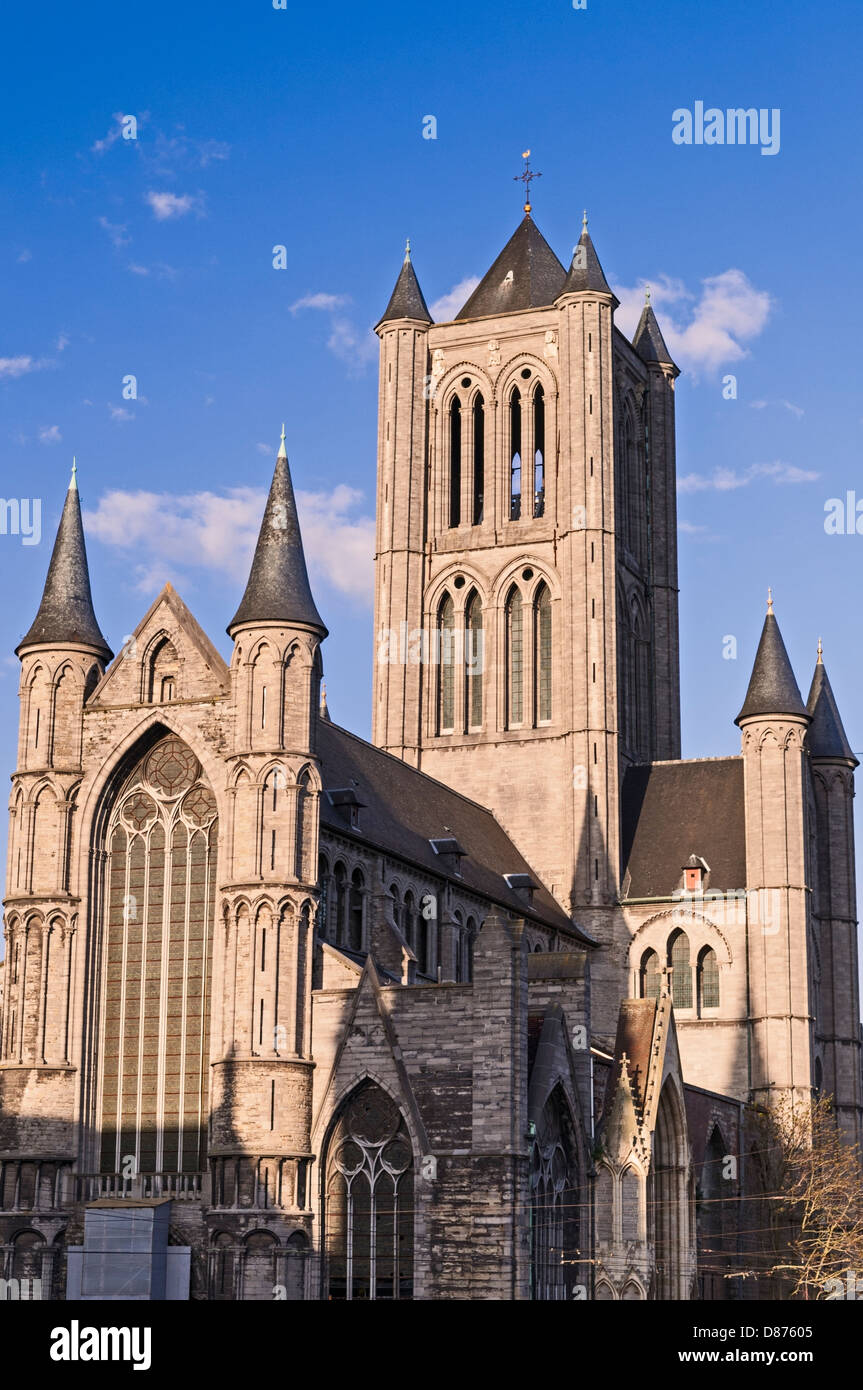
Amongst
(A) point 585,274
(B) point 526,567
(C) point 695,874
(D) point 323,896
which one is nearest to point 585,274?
(A) point 585,274

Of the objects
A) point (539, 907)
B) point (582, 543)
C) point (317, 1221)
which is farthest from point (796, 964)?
point (317, 1221)

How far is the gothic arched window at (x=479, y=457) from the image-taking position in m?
72.5

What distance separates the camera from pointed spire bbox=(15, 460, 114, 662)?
159 ft

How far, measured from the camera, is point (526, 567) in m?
70.4

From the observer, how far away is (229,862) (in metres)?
44.7

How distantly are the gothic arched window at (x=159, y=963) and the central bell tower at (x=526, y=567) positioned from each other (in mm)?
22760

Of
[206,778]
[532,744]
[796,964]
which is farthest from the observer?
[532,744]

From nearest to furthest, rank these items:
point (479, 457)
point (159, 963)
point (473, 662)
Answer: point (159, 963), point (473, 662), point (479, 457)

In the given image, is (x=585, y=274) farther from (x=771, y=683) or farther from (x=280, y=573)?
(x=280, y=573)

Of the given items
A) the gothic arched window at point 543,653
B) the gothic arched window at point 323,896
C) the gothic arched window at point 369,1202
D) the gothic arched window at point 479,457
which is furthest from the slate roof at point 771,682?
the gothic arched window at point 369,1202

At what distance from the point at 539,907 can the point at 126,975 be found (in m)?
19.8

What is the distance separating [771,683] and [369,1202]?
2833cm

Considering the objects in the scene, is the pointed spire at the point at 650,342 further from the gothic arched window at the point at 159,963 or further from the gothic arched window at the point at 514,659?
the gothic arched window at the point at 159,963
